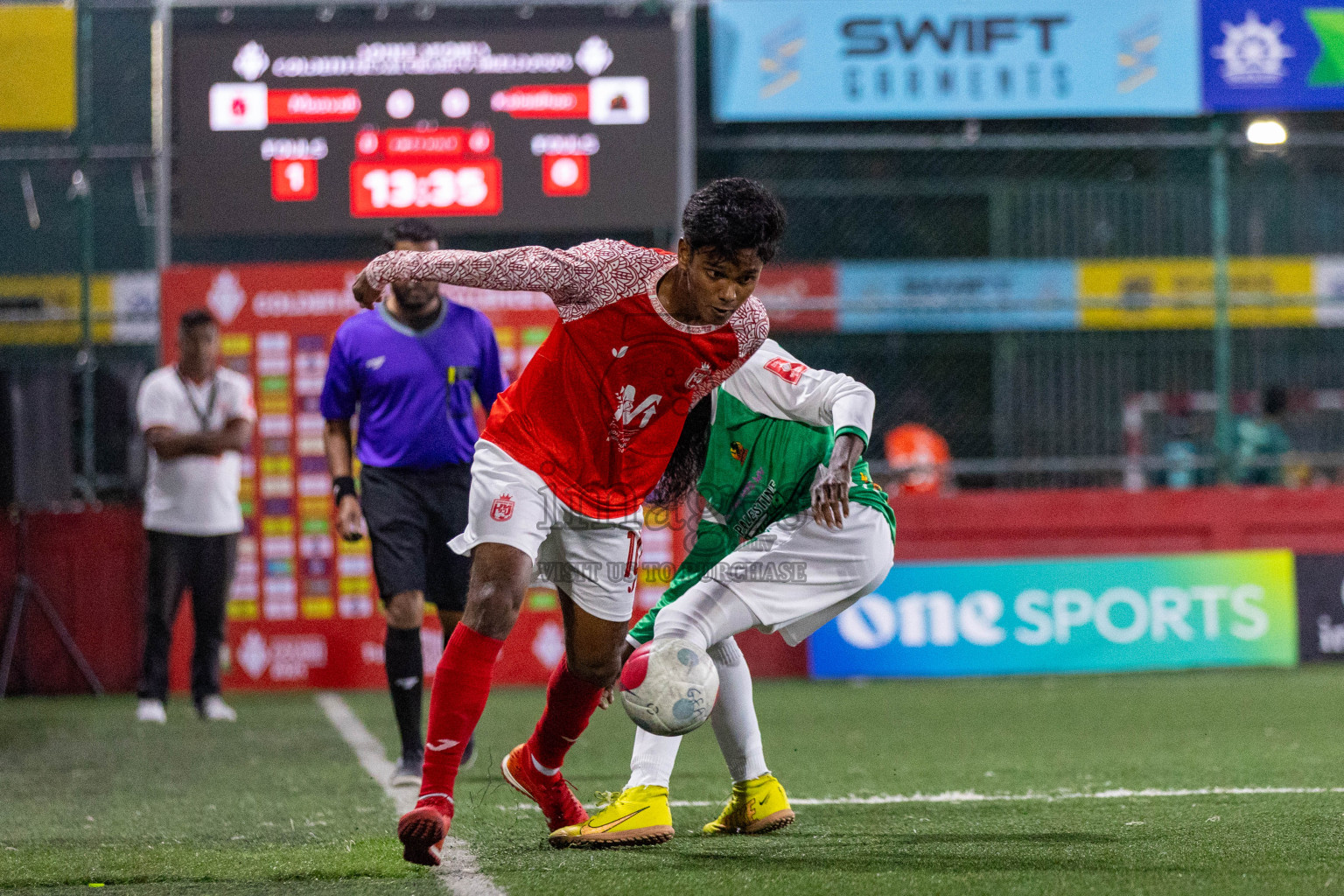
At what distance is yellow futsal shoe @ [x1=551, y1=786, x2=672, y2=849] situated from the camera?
4578 millimetres

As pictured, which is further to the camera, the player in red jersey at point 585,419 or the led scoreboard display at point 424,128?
the led scoreboard display at point 424,128

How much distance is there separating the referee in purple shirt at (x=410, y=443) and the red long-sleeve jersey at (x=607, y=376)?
194cm

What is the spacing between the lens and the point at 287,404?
10.9m

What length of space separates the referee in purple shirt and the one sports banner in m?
4.95

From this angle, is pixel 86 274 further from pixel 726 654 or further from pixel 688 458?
pixel 726 654

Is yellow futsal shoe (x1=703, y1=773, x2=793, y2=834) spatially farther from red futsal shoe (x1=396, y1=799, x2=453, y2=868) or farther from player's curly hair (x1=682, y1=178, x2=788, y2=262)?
player's curly hair (x1=682, y1=178, x2=788, y2=262)

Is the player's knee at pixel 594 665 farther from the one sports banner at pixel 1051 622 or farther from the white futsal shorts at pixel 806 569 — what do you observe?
the one sports banner at pixel 1051 622

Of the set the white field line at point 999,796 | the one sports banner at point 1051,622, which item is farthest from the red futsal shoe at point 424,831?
the one sports banner at point 1051,622

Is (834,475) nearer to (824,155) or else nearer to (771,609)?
(771,609)

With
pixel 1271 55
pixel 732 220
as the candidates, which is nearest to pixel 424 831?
pixel 732 220

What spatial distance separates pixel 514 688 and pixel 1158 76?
5916 mm

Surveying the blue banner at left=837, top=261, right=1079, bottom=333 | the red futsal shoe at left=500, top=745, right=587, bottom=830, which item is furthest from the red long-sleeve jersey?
the blue banner at left=837, top=261, right=1079, bottom=333

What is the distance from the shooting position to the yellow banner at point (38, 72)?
1094cm

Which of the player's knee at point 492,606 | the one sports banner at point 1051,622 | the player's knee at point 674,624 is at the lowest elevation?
the one sports banner at point 1051,622
